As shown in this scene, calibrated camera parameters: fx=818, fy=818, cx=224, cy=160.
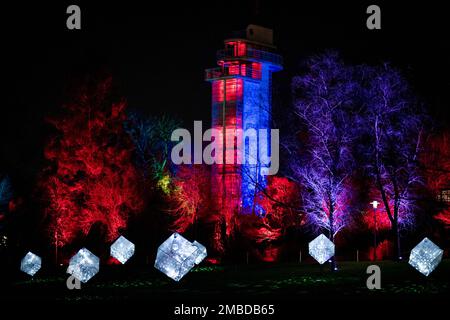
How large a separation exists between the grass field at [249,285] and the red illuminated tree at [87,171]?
12382mm

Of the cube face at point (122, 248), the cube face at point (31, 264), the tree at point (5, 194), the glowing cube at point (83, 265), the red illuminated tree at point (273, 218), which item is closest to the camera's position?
the glowing cube at point (83, 265)

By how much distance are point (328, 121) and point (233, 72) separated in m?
40.3

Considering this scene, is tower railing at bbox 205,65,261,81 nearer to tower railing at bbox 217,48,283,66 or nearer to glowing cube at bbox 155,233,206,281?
tower railing at bbox 217,48,283,66

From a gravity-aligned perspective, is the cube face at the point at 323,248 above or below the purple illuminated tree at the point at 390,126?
below

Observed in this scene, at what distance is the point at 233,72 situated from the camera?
259ft

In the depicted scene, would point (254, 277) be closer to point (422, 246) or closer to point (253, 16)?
point (422, 246)

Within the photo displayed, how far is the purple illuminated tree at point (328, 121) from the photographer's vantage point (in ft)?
128

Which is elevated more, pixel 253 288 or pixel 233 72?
pixel 233 72

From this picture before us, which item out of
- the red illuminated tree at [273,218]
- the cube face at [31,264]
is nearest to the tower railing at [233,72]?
the red illuminated tree at [273,218]

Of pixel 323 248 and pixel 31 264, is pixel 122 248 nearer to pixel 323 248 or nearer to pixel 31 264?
pixel 31 264

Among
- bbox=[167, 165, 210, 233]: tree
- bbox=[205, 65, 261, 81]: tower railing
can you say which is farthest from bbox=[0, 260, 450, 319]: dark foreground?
bbox=[205, 65, 261, 81]: tower railing

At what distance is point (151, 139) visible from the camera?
75562 mm

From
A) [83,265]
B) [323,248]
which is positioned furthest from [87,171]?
[323,248]

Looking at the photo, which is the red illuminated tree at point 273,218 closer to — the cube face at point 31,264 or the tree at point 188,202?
the tree at point 188,202
